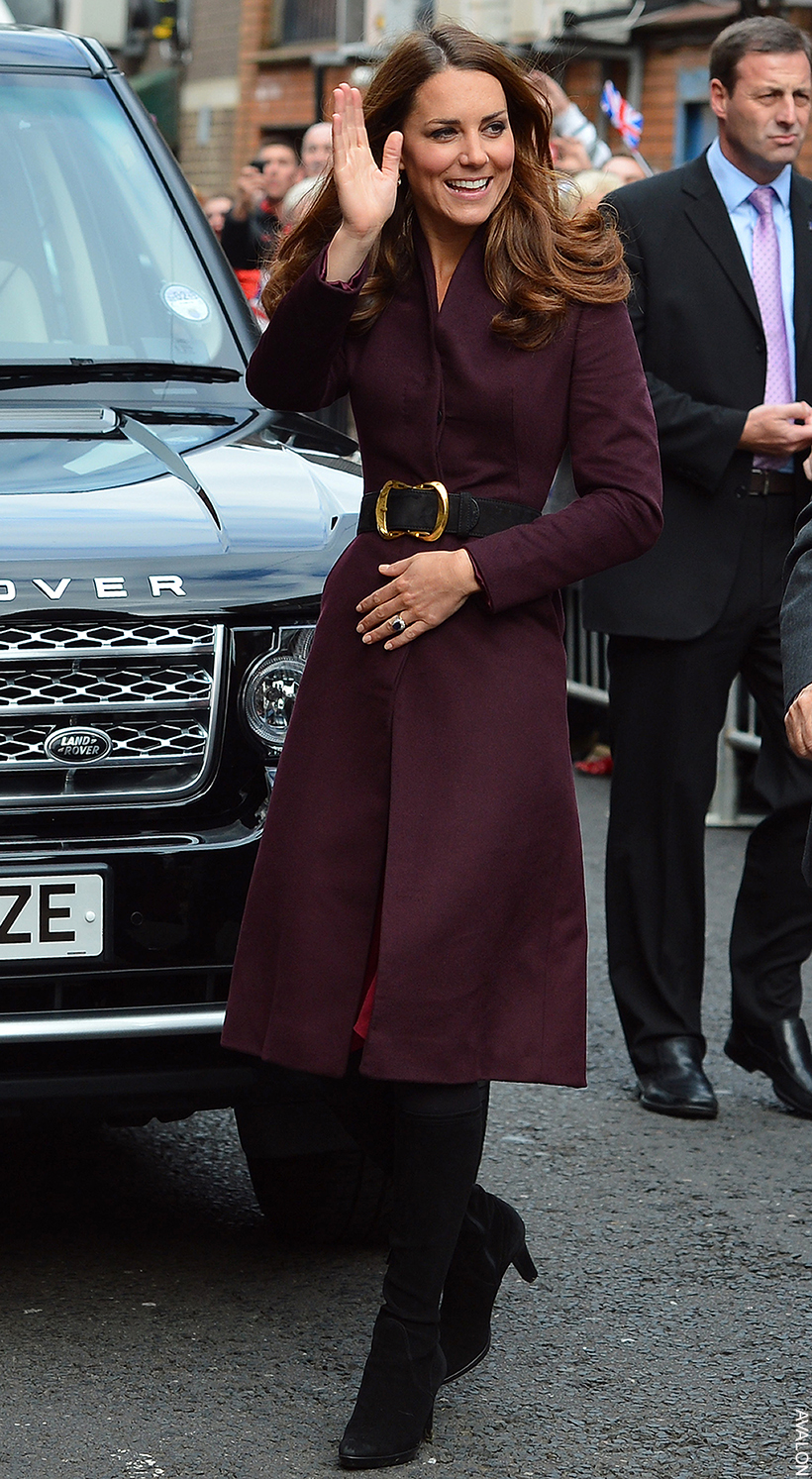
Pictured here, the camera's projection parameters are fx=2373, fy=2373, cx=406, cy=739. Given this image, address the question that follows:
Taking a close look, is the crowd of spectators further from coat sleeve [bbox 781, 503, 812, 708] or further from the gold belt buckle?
coat sleeve [bbox 781, 503, 812, 708]

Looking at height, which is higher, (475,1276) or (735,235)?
(735,235)

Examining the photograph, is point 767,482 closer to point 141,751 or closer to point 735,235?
point 735,235

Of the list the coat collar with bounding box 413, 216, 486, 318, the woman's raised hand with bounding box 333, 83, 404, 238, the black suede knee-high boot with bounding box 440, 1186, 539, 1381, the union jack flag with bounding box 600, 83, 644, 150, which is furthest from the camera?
the union jack flag with bounding box 600, 83, 644, 150

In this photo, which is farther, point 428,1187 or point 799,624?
point 428,1187

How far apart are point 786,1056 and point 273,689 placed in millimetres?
1924

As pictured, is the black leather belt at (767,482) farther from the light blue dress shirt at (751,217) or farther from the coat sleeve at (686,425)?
the light blue dress shirt at (751,217)

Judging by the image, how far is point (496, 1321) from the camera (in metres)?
3.87

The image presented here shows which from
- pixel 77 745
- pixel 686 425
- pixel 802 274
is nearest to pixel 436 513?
pixel 77 745

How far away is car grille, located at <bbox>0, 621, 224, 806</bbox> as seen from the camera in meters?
3.52

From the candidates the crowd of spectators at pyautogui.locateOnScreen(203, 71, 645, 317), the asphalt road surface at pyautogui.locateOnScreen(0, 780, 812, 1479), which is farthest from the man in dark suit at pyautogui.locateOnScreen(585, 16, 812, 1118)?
the crowd of spectators at pyautogui.locateOnScreen(203, 71, 645, 317)

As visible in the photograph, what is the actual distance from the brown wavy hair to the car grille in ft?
1.81

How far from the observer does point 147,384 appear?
14.6 feet

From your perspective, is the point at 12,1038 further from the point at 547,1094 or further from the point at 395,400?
the point at 547,1094

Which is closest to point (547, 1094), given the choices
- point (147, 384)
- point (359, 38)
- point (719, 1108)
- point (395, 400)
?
point (719, 1108)
